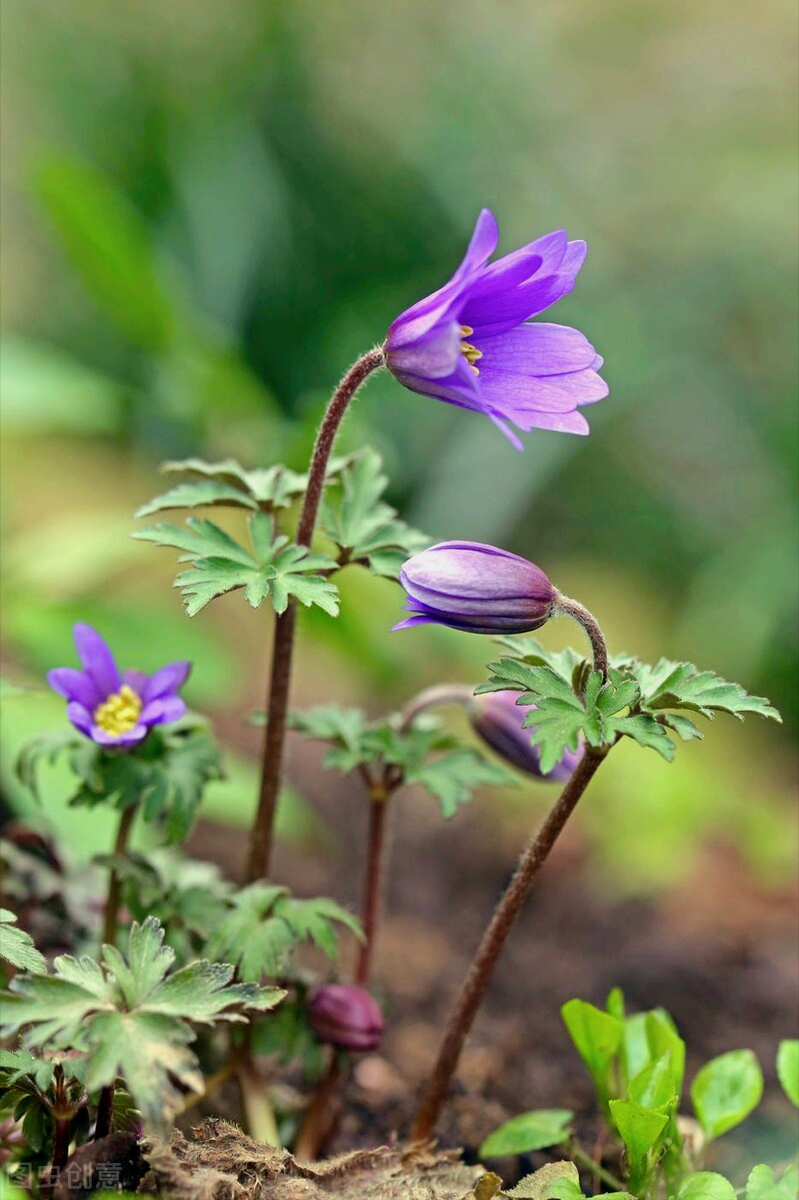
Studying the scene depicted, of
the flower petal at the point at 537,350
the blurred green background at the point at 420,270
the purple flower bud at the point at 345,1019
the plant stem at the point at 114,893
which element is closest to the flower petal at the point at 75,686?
the plant stem at the point at 114,893

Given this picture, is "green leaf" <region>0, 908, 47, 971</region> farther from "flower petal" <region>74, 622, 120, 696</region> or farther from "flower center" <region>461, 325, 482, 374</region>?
"flower center" <region>461, 325, 482, 374</region>

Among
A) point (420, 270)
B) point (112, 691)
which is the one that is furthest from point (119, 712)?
point (420, 270)

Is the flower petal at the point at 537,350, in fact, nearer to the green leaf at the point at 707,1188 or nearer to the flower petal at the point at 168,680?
the flower petal at the point at 168,680

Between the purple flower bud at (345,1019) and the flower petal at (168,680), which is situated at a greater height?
the flower petal at (168,680)

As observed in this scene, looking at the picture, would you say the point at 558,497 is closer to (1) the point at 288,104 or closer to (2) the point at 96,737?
(1) the point at 288,104

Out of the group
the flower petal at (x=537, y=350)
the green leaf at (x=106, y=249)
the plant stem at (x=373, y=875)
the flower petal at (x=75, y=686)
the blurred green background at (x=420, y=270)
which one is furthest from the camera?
the blurred green background at (x=420, y=270)

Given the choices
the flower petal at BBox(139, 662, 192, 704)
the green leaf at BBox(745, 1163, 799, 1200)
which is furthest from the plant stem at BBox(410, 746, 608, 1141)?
the flower petal at BBox(139, 662, 192, 704)

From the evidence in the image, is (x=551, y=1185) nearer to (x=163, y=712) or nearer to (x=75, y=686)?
(x=163, y=712)
